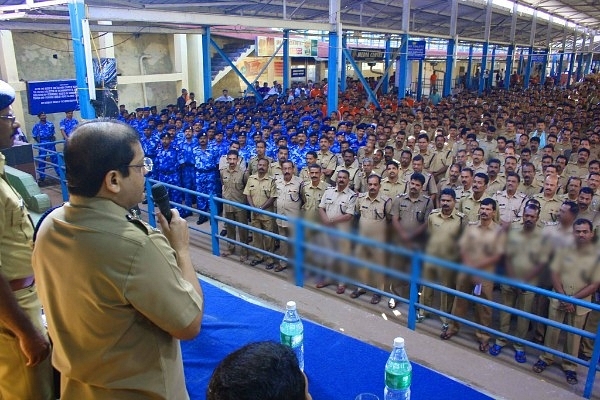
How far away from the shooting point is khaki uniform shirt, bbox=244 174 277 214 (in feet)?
18.7

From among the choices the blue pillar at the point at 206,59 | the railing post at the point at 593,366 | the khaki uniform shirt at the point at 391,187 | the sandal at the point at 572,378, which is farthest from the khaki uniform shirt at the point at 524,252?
the blue pillar at the point at 206,59

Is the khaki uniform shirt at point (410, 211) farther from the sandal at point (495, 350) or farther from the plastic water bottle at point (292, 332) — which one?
the sandal at point (495, 350)

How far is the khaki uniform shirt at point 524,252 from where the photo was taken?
91cm

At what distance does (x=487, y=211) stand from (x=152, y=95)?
14.0 m

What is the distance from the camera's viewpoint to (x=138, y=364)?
4.62ft

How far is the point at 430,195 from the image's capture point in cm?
548

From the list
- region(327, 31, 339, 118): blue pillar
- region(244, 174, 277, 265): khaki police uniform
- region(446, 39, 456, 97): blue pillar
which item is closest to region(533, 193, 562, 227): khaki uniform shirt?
region(244, 174, 277, 265): khaki police uniform

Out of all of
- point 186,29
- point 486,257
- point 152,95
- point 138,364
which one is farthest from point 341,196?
point 152,95

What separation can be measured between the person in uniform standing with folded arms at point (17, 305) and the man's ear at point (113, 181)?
2.50 feet

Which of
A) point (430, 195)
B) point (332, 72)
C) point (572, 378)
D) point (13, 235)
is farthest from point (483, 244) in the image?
point (332, 72)

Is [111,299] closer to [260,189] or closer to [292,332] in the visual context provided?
[292,332]

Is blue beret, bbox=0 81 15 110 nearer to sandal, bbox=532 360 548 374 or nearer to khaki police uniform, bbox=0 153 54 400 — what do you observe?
khaki police uniform, bbox=0 153 54 400

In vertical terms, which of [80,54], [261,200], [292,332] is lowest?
[261,200]

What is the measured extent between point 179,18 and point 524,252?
7370mm
